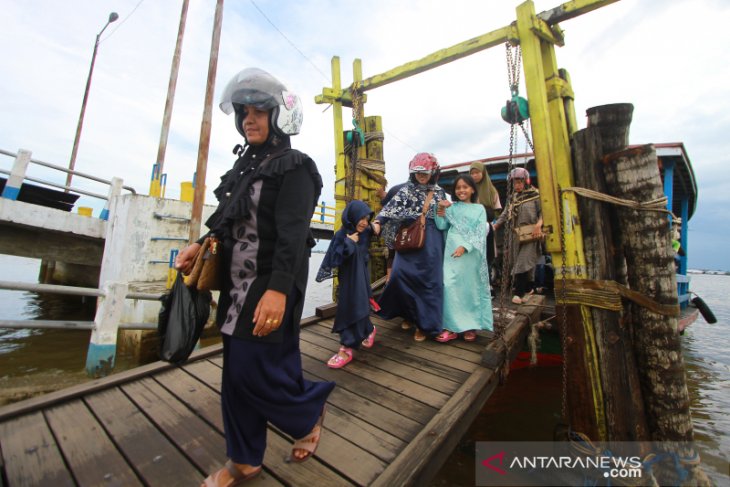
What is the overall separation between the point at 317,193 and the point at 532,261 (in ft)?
13.2

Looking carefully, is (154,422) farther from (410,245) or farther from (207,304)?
(410,245)

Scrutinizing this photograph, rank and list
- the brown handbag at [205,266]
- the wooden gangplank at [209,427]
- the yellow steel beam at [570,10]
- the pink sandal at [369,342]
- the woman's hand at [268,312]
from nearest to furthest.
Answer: the woman's hand at [268,312], the brown handbag at [205,266], the wooden gangplank at [209,427], the yellow steel beam at [570,10], the pink sandal at [369,342]

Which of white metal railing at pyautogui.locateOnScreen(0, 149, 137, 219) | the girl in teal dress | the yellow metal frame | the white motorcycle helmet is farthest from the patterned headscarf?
white metal railing at pyautogui.locateOnScreen(0, 149, 137, 219)

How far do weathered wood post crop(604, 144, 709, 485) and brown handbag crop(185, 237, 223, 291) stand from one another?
2.84m

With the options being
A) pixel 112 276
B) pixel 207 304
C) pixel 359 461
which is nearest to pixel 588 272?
pixel 359 461

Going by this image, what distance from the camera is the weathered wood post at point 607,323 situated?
2.31 meters

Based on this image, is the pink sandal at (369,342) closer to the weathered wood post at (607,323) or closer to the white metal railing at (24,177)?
the weathered wood post at (607,323)

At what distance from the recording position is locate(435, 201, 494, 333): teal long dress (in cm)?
334

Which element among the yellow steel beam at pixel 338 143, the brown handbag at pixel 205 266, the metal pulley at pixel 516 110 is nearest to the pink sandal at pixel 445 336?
the metal pulley at pixel 516 110

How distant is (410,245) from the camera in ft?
11.0

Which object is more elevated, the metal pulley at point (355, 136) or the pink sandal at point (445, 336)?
the metal pulley at point (355, 136)

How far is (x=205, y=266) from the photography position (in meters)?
1.47

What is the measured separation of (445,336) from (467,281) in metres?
0.60

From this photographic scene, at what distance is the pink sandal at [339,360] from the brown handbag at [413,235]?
45.3 inches
